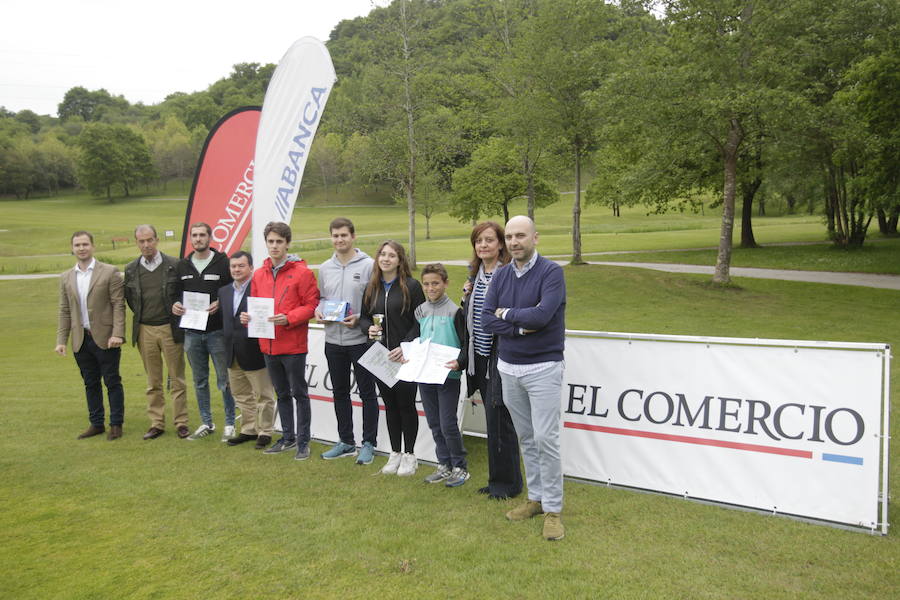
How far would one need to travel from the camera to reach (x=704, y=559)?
13.0 feet

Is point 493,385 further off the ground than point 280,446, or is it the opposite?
point 493,385

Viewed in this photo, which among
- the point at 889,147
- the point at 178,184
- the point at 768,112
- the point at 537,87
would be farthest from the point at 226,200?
the point at 178,184

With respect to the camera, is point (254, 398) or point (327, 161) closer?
point (254, 398)

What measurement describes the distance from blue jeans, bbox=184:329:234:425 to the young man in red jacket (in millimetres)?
810

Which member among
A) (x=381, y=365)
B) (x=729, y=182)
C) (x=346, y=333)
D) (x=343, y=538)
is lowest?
(x=343, y=538)

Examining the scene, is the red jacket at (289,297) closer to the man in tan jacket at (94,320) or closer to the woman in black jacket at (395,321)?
the woman in black jacket at (395,321)

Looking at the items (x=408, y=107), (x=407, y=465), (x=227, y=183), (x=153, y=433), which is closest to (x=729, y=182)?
(x=408, y=107)

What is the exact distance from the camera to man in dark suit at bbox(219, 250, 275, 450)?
6.46 meters

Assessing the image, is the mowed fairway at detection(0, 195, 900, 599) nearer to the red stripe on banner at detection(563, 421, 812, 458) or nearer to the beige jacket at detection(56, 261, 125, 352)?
the red stripe on banner at detection(563, 421, 812, 458)

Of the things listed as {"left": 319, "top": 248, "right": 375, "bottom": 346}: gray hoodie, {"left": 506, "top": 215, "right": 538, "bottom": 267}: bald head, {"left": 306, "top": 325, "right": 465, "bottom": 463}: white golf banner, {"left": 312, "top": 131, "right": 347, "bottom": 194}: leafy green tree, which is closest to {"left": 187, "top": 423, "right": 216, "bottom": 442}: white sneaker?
{"left": 306, "top": 325, "right": 465, "bottom": 463}: white golf banner

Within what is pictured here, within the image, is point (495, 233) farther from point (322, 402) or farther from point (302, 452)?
point (322, 402)

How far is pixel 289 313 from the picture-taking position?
6.04 m

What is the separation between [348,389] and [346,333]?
2.09 feet

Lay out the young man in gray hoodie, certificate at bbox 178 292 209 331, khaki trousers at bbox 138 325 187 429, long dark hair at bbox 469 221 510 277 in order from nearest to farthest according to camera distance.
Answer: long dark hair at bbox 469 221 510 277
the young man in gray hoodie
certificate at bbox 178 292 209 331
khaki trousers at bbox 138 325 187 429
